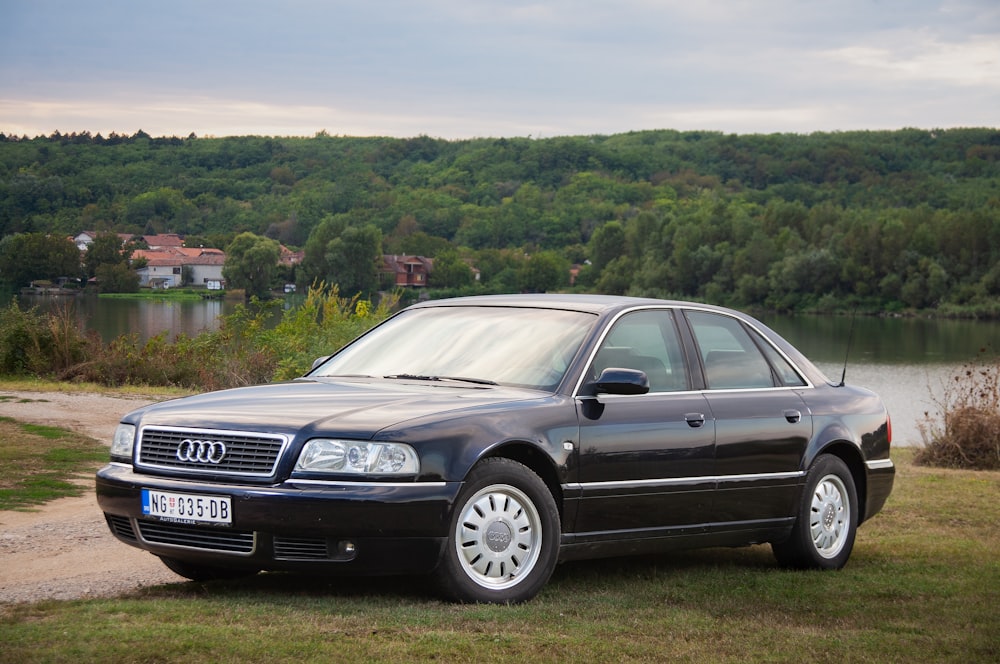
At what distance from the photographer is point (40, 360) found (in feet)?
93.6

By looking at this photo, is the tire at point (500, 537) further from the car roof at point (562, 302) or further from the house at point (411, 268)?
A: the house at point (411, 268)

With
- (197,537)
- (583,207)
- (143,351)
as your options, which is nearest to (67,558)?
(197,537)

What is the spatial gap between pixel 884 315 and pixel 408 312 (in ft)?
373

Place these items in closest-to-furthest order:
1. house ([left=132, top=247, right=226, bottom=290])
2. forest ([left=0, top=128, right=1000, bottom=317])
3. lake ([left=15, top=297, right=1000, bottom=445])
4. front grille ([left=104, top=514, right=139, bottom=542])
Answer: front grille ([left=104, top=514, right=139, bottom=542]), lake ([left=15, top=297, right=1000, bottom=445]), house ([left=132, top=247, right=226, bottom=290]), forest ([left=0, top=128, right=1000, bottom=317])

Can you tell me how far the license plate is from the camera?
644cm

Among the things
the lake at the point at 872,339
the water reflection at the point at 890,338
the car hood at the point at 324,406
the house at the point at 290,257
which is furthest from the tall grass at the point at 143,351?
the house at the point at 290,257

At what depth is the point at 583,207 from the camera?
15250 cm

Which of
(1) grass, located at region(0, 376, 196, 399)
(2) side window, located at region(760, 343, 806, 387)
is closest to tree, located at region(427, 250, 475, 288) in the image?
(1) grass, located at region(0, 376, 196, 399)

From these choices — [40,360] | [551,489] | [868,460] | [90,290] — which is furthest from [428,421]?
[90,290]

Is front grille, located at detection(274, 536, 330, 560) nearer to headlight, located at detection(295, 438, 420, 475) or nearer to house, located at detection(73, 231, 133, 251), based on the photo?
headlight, located at detection(295, 438, 420, 475)

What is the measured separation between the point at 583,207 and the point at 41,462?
459ft

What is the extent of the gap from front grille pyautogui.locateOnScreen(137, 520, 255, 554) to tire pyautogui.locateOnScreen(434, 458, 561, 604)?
93 centimetres

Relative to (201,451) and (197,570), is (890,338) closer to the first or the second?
(197,570)

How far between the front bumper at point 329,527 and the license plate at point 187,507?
29mm
